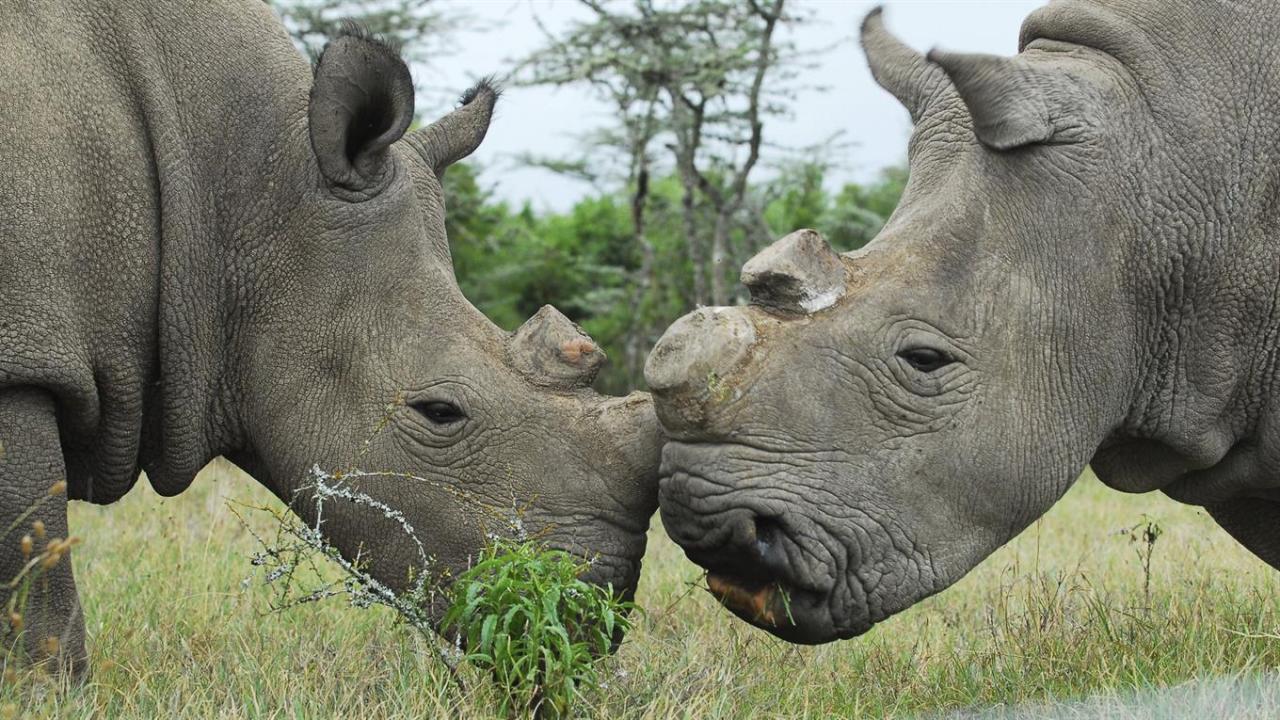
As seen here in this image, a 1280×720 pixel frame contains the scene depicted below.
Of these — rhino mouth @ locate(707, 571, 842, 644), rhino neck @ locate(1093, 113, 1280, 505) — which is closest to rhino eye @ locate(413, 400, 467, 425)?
rhino mouth @ locate(707, 571, 842, 644)

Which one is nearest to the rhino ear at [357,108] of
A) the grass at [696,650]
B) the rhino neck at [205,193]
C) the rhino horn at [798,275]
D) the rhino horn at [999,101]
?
the rhino neck at [205,193]

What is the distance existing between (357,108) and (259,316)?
793mm

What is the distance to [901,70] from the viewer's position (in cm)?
590

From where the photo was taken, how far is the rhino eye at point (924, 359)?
16.6 feet

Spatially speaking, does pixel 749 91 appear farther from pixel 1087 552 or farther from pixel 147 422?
pixel 147 422

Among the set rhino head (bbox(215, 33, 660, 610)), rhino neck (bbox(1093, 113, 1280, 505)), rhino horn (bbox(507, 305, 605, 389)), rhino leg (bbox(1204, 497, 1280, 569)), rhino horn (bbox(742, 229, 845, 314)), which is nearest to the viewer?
rhino horn (bbox(742, 229, 845, 314))

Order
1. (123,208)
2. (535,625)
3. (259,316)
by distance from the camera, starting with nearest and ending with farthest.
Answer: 1. (535,625)
2. (123,208)
3. (259,316)

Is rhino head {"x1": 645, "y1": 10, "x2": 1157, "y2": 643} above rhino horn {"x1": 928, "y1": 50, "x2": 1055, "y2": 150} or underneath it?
underneath

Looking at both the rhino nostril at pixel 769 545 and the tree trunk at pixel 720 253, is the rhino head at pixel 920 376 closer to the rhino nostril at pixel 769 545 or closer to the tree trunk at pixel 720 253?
the rhino nostril at pixel 769 545

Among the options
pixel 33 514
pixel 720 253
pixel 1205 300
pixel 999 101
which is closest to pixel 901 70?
pixel 999 101

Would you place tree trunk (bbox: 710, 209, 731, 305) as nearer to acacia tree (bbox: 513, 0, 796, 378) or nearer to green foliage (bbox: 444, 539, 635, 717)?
acacia tree (bbox: 513, 0, 796, 378)

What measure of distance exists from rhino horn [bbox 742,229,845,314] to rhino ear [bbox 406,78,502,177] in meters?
1.78

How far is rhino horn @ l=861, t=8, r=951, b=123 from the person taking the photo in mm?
5754

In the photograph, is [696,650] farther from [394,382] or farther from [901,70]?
[901,70]
